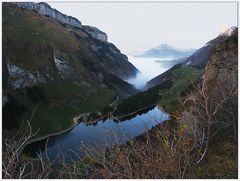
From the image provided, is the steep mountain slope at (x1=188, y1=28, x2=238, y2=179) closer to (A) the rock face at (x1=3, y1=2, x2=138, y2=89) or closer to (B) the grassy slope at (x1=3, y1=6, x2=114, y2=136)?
(B) the grassy slope at (x1=3, y1=6, x2=114, y2=136)

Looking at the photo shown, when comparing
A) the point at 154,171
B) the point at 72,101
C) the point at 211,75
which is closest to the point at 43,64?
the point at 72,101

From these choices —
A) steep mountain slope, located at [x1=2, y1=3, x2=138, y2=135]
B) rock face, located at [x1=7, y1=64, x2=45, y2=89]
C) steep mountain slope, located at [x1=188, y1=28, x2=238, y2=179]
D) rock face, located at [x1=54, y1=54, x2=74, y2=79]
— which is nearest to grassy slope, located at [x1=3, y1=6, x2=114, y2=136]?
steep mountain slope, located at [x1=2, y1=3, x2=138, y2=135]

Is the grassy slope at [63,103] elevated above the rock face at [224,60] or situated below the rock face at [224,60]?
below

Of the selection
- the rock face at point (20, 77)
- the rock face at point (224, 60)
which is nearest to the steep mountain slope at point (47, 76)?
the rock face at point (20, 77)

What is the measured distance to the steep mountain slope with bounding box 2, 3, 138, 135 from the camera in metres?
106

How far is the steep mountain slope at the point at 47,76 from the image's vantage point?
347ft

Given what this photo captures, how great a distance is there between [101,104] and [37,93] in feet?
77.1

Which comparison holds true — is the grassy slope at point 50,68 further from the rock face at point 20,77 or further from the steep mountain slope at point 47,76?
the rock face at point 20,77

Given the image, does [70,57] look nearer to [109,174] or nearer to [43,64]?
[43,64]

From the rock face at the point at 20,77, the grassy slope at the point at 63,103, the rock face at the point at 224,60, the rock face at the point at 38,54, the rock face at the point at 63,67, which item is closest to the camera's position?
the rock face at the point at 224,60

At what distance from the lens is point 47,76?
132 metres

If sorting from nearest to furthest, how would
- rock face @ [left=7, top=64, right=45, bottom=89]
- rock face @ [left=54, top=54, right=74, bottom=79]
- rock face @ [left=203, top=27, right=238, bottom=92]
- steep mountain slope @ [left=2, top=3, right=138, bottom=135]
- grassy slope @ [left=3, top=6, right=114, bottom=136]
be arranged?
rock face @ [left=203, top=27, right=238, bottom=92] < grassy slope @ [left=3, top=6, right=114, bottom=136] < steep mountain slope @ [left=2, top=3, right=138, bottom=135] < rock face @ [left=7, top=64, right=45, bottom=89] < rock face @ [left=54, top=54, right=74, bottom=79]

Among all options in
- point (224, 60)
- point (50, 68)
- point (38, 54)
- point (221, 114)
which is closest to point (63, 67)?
point (50, 68)

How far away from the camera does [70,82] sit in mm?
138000
